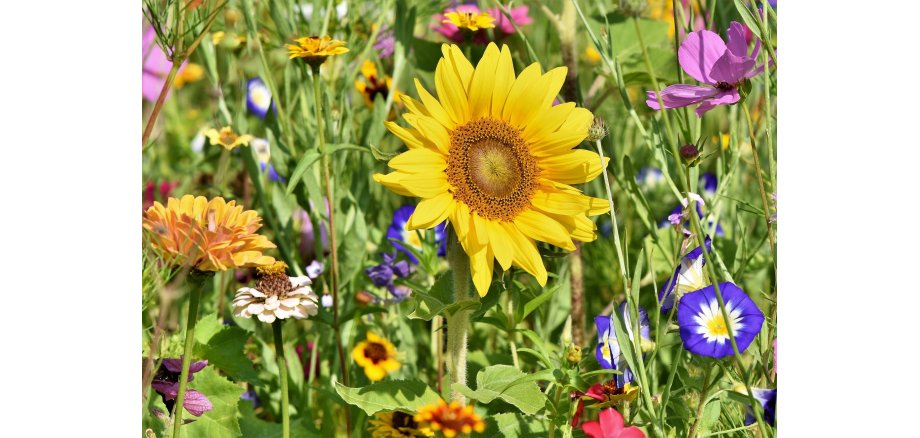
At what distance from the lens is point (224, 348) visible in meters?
0.79

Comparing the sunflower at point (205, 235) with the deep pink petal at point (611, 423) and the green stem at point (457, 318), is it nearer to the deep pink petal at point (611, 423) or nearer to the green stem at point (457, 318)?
the green stem at point (457, 318)

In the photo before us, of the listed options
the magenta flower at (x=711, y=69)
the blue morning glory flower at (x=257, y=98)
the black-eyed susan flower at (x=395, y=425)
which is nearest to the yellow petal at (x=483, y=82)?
the magenta flower at (x=711, y=69)

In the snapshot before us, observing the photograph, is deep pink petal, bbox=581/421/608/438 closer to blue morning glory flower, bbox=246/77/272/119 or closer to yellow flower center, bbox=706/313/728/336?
yellow flower center, bbox=706/313/728/336

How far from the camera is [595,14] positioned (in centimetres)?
103

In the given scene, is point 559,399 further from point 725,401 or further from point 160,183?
point 160,183

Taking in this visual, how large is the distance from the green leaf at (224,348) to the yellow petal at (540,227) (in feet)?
0.86

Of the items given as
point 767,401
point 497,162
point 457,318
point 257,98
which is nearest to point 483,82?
point 497,162

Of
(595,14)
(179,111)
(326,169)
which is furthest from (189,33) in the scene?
(179,111)

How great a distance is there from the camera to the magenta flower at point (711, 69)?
0.70 m

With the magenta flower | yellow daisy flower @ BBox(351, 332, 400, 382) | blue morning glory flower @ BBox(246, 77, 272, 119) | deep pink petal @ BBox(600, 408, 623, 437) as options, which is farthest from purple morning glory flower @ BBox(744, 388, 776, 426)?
blue morning glory flower @ BBox(246, 77, 272, 119)

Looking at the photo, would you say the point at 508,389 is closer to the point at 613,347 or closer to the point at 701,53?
the point at 613,347

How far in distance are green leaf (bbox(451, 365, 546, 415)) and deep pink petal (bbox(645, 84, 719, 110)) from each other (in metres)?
0.22

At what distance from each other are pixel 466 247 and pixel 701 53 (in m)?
0.23

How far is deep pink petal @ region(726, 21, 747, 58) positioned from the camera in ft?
2.35
